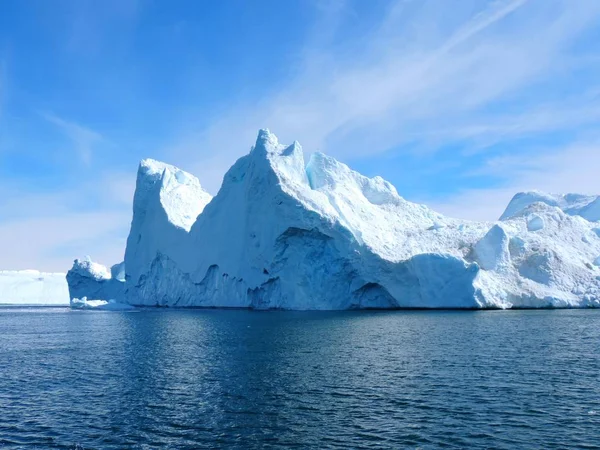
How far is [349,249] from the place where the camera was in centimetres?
4084

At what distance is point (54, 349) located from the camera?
23.3 m

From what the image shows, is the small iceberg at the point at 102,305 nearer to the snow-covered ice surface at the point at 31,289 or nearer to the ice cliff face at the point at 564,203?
the ice cliff face at the point at 564,203

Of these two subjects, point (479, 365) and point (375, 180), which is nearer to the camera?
point (479, 365)

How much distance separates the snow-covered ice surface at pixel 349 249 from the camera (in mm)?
40656

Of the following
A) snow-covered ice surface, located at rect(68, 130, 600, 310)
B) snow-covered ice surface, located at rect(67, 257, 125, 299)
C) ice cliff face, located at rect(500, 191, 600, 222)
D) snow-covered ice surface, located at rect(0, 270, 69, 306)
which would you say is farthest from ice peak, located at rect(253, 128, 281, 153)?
snow-covered ice surface, located at rect(0, 270, 69, 306)

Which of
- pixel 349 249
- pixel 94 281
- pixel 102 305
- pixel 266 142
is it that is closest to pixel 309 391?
pixel 349 249

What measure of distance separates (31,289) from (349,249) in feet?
323

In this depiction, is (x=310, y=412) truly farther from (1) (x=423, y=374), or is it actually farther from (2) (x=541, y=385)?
(2) (x=541, y=385)

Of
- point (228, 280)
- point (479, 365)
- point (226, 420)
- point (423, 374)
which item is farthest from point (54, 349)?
point (228, 280)

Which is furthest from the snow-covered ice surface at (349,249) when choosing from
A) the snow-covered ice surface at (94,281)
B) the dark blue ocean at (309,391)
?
the snow-covered ice surface at (94,281)

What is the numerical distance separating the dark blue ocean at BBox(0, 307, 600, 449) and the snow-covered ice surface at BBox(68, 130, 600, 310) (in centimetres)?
1499

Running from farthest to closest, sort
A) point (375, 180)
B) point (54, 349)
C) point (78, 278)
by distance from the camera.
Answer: point (78, 278) < point (375, 180) < point (54, 349)

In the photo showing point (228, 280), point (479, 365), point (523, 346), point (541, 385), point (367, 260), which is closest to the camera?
point (541, 385)

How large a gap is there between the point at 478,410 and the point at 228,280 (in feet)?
125
